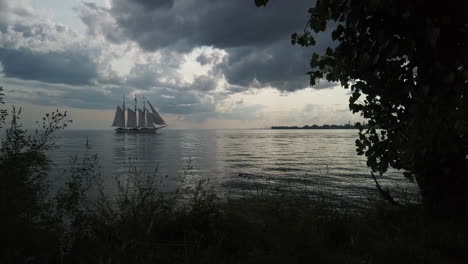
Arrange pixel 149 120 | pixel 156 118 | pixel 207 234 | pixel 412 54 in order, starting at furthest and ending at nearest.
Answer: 1. pixel 149 120
2. pixel 156 118
3. pixel 207 234
4. pixel 412 54

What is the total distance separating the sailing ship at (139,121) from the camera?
164625 mm

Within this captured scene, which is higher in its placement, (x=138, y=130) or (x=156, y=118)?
(x=156, y=118)

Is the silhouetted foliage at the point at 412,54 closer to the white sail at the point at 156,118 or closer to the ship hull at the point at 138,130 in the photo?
the white sail at the point at 156,118

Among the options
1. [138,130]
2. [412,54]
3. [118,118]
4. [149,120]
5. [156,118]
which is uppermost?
[156,118]

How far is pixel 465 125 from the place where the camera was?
2477 millimetres

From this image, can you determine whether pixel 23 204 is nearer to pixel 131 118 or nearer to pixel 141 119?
pixel 131 118

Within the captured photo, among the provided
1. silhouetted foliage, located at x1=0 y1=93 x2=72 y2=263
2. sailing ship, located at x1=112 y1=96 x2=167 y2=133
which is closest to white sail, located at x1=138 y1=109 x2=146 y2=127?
sailing ship, located at x1=112 y1=96 x2=167 y2=133

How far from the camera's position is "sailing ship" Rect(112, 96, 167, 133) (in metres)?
165

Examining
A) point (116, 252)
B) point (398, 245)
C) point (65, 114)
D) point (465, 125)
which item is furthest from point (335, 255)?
point (65, 114)

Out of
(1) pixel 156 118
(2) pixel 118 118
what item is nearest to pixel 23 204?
(1) pixel 156 118

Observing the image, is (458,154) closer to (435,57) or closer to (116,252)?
(435,57)

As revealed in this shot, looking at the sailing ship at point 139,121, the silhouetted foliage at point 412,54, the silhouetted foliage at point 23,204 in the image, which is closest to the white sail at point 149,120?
the sailing ship at point 139,121

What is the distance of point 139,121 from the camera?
7180 inches

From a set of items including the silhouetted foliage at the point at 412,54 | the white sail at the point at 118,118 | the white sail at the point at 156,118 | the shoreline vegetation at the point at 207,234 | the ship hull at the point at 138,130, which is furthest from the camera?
the ship hull at the point at 138,130
